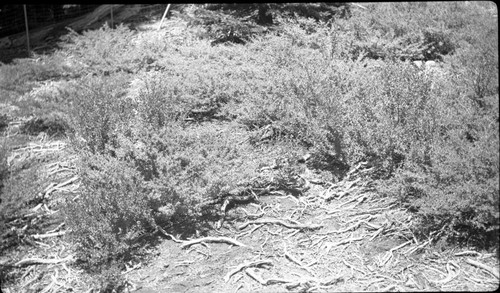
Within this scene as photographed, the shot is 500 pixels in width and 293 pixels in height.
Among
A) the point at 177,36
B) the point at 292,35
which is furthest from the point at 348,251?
the point at 177,36

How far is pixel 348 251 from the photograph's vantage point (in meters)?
3.27

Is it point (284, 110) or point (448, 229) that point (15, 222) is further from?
point (448, 229)

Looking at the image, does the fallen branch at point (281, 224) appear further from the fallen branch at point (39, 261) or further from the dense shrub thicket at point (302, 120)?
the fallen branch at point (39, 261)

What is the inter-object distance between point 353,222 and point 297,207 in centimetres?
43

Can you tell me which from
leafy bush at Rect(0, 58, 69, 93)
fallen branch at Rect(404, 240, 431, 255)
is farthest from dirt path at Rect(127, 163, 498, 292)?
leafy bush at Rect(0, 58, 69, 93)

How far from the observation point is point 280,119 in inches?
173

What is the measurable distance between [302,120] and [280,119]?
0.26 metres

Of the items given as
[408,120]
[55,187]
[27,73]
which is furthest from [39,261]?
[27,73]

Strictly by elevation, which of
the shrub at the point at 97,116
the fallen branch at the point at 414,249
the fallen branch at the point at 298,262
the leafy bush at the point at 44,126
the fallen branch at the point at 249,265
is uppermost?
the shrub at the point at 97,116

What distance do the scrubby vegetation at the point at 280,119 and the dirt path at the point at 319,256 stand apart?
0.16m

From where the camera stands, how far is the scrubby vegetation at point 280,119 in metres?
3.35

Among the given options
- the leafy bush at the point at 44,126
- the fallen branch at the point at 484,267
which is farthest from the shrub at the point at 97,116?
the fallen branch at the point at 484,267

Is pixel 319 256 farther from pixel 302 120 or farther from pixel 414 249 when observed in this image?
pixel 302 120

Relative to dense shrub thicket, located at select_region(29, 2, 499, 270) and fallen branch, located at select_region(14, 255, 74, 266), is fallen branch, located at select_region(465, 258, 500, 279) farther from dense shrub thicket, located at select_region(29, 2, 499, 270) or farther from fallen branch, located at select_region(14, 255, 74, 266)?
fallen branch, located at select_region(14, 255, 74, 266)
